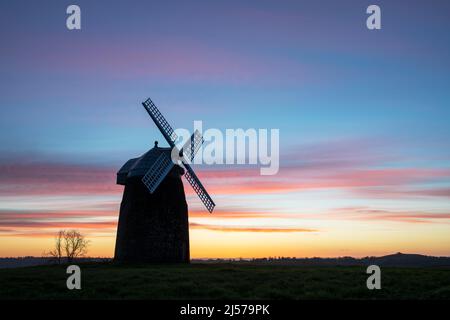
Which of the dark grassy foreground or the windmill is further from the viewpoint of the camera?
the windmill

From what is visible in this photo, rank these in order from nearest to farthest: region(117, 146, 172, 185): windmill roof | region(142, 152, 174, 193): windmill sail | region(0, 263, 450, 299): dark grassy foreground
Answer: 1. region(0, 263, 450, 299): dark grassy foreground
2. region(142, 152, 174, 193): windmill sail
3. region(117, 146, 172, 185): windmill roof

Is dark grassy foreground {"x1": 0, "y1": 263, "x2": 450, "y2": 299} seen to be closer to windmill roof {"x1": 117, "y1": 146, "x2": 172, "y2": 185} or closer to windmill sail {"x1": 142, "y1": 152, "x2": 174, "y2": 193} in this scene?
windmill sail {"x1": 142, "y1": 152, "x2": 174, "y2": 193}

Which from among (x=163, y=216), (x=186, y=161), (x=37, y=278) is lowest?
(x=37, y=278)

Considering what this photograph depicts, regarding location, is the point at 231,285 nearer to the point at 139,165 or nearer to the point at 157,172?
the point at 157,172

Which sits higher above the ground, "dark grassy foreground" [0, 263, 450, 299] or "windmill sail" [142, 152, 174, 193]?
"windmill sail" [142, 152, 174, 193]

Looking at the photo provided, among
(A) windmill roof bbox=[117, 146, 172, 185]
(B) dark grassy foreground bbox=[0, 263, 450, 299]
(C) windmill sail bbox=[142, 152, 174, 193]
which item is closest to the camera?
(B) dark grassy foreground bbox=[0, 263, 450, 299]

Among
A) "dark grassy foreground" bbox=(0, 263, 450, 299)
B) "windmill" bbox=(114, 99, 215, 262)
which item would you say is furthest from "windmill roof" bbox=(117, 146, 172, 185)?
"dark grassy foreground" bbox=(0, 263, 450, 299)

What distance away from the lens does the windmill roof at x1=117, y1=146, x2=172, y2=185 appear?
43938mm

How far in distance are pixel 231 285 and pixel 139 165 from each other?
20245 millimetres
